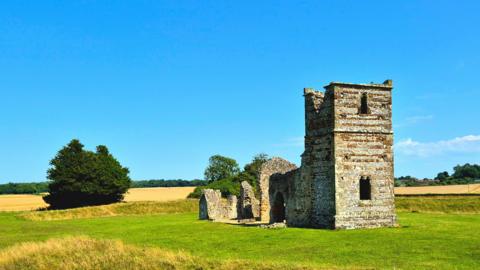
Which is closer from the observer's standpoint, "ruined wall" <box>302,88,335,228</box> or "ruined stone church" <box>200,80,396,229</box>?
"ruined stone church" <box>200,80,396,229</box>

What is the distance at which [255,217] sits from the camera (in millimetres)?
39000

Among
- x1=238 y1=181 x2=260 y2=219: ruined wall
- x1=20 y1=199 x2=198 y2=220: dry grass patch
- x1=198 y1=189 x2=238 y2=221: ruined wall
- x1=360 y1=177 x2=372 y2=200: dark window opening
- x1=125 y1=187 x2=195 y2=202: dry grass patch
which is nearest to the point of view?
x1=360 y1=177 x2=372 y2=200: dark window opening

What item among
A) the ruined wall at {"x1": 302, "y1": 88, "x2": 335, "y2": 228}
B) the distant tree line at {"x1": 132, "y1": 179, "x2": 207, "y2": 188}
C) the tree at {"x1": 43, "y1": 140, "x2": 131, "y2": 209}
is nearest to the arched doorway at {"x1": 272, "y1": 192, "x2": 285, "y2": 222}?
the ruined wall at {"x1": 302, "y1": 88, "x2": 335, "y2": 228}

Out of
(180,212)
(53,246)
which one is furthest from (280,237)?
(180,212)

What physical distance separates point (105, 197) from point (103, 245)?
41.7 m

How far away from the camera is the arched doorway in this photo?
3203 cm

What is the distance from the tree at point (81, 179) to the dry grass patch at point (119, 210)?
25.8 feet

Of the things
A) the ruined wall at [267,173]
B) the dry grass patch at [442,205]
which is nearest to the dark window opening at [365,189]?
the ruined wall at [267,173]

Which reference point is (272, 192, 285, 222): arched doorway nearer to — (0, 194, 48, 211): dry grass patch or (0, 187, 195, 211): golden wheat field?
(0, 187, 195, 211): golden wheat field

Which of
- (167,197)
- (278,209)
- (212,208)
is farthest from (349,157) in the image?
(167,197)

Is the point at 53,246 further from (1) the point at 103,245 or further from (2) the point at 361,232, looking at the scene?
(2) the point at 361,232

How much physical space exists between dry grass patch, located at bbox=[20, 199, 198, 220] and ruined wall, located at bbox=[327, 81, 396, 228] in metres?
28.0

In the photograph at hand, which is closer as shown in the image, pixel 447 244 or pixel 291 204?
pixel 447 244

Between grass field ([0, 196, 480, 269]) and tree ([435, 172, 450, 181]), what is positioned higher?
tree ([435, 172, 450, 181])
